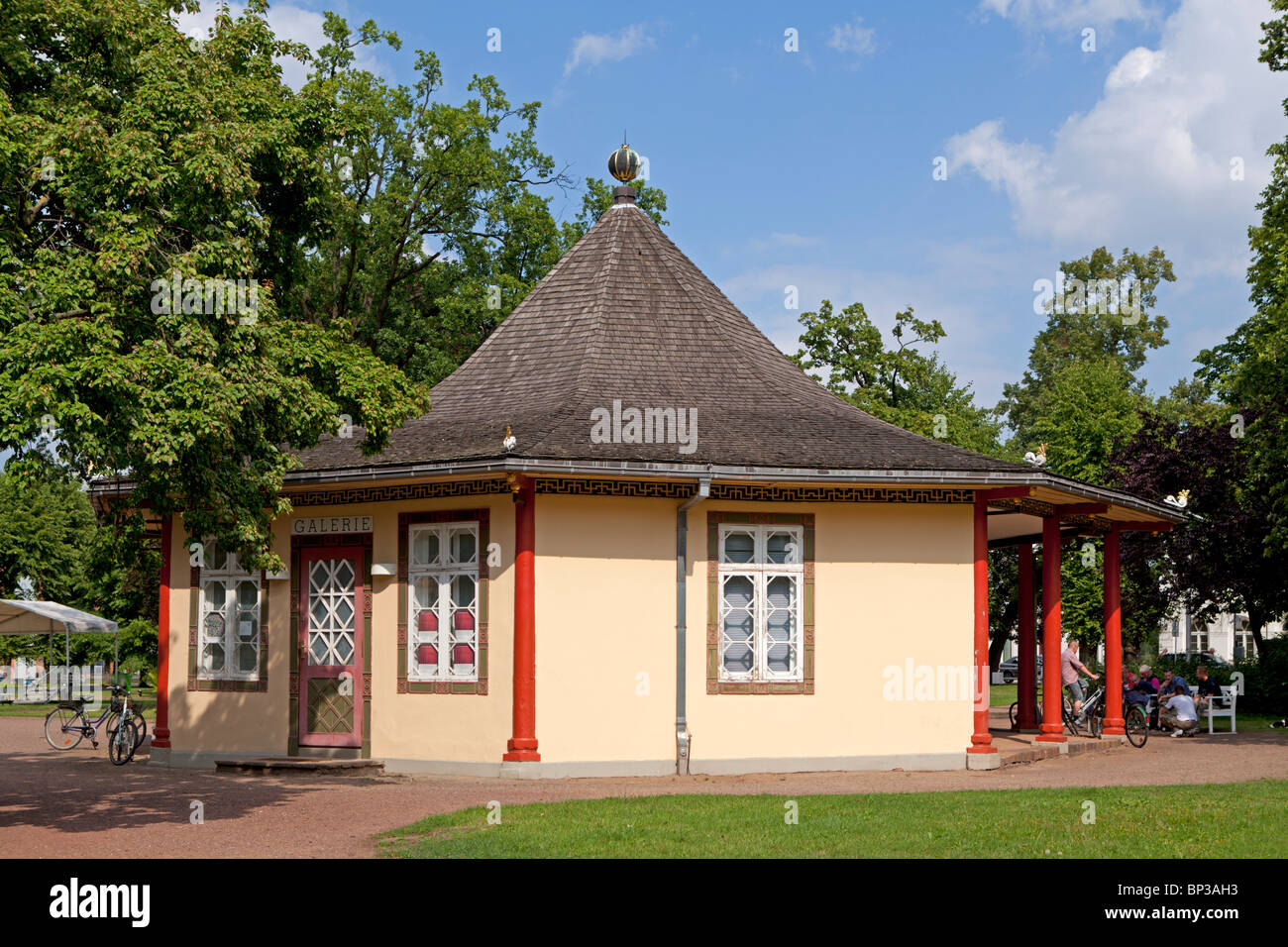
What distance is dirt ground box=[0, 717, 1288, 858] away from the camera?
10.1m

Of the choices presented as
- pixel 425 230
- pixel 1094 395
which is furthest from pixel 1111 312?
pixel 425 230

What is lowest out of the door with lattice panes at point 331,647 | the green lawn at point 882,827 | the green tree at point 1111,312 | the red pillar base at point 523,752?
the green lawn at point 882,827

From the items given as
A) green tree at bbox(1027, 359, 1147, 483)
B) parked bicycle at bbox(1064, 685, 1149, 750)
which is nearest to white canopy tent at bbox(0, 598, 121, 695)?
parked bicycle at bbox(1064, 685, 1149, 750)

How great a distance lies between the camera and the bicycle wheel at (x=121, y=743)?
1722 centimetres

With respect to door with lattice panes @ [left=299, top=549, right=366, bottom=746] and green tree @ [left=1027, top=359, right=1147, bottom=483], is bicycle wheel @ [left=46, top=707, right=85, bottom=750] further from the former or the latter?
green tree @ [left=1027, top=359, right=1147, bottom=483]

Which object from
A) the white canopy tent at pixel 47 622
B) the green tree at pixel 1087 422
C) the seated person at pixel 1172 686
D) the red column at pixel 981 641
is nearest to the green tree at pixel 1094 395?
the green tree at pixel 1087 422

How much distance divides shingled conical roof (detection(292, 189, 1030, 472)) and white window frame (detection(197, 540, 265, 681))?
173 centimetres

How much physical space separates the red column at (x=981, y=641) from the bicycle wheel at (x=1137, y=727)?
14.2 ft

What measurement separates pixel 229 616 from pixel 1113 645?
12173 mm

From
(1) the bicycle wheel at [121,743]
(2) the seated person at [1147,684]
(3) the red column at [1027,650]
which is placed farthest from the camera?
(2) the seated person at [1147,684]

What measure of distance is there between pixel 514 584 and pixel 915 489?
4790mm

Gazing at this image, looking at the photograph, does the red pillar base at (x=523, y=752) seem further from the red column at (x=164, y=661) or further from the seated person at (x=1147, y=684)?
the seated person at (x=1147, y=684)

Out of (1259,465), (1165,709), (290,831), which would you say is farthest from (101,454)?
(1259,465)

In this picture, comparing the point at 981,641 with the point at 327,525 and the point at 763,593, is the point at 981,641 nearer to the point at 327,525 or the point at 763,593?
the point at 763,593
